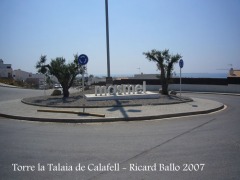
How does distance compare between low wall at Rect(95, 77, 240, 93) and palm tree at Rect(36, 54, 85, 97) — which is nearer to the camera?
palm tree at Rect(36, 54, 85, 97)

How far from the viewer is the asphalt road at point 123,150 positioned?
5.50 meters

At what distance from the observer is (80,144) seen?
7.70m

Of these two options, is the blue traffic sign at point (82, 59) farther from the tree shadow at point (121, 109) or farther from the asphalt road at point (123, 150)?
the asphalt road at point (123, 150)

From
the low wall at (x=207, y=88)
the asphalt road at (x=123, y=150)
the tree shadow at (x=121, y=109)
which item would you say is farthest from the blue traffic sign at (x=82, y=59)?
the low wall at (x=207, y=88)

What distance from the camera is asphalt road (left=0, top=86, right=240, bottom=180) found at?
5496mm

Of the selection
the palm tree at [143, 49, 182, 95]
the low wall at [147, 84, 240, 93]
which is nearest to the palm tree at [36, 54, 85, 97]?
the palm tree at [143, 49, 182, 95]

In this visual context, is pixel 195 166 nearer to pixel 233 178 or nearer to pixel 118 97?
pixel 233 178

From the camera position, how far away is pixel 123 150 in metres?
7.06

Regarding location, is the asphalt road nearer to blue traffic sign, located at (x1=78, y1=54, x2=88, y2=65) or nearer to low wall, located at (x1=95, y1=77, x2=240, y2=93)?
blue traffic sign, located at (x1=78, y1=54, x2=88, y2=65)

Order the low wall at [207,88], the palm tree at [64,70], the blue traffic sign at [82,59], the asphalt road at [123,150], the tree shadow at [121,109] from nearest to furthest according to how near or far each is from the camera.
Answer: the asphalt road at [123,150]
the tree shadow at [121,109]
the blue traffic sign at [82,59]
the palm tree at [64,70]
the low wall at [207,88]

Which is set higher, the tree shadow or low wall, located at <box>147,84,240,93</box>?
low wall, located at <box>147,84,240,93</box>

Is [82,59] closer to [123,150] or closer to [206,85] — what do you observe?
[123,150]

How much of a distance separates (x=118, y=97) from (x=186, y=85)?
600 inches

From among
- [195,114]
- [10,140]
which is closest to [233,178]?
[10,140]
